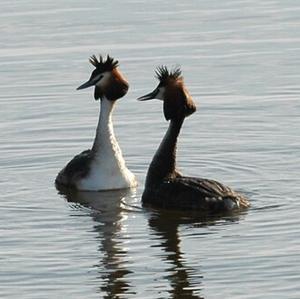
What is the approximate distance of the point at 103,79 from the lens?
15.7m

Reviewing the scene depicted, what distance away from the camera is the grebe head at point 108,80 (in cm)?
1566

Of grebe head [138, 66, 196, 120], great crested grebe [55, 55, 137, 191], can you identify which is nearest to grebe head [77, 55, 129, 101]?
great crested grebe [55, 55, 137, 191]

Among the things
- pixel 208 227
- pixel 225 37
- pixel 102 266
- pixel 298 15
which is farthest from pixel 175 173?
pixel 298 15

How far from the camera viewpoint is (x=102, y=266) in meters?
12.2

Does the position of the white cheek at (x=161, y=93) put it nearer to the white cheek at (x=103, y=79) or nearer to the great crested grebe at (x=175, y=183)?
the great crested grebe at (x=175, y=183)

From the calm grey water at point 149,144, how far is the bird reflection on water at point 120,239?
21 mm

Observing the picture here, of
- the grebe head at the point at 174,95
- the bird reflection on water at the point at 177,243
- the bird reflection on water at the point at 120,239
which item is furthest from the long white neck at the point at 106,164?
the bird reflection on water at the point at 177,243

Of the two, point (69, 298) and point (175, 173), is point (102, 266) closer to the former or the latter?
point (69, 298)

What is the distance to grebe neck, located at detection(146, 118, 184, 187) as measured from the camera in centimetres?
1479

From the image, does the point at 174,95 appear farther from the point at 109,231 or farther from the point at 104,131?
the point at 109,231

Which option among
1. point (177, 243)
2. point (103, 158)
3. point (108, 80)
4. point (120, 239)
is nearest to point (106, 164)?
point (103, 158)

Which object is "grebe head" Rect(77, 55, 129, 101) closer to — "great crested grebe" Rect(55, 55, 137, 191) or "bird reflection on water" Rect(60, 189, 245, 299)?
"great crested grebe" Rect(55, 55, 137, 191)

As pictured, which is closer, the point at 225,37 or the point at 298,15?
the point at 225,37

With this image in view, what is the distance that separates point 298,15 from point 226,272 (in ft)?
41.2
